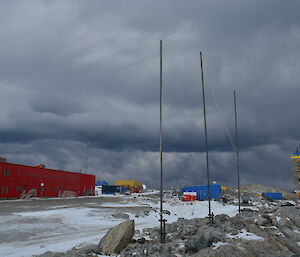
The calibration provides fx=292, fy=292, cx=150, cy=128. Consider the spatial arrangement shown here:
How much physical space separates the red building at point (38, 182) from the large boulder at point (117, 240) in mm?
52271

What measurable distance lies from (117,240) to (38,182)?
62.2 m

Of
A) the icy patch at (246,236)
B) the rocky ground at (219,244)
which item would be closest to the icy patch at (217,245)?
the rocky ground at (219,244)

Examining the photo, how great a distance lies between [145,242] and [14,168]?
5611 cm

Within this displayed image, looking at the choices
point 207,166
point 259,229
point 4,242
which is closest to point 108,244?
point 4,242

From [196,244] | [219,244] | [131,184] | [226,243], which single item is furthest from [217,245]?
[131,184]

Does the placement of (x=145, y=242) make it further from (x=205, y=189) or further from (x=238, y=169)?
(x=205, y=189)

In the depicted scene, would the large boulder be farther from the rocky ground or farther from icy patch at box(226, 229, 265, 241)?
icy patch at box(226, 229, 265, 241)

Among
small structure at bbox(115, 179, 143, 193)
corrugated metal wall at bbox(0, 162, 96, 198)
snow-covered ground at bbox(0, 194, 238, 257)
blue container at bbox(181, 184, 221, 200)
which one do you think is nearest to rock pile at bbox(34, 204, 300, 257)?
snow-covered ground at bbox(0, 194, 238, 257)

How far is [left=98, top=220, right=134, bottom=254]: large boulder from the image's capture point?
1398 centimetres

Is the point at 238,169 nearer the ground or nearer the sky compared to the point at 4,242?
nearer the sky

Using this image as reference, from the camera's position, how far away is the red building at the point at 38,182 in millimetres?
60638

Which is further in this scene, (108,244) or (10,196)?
(10,196)

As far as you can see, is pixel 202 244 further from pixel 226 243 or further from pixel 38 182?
pixel 38 182

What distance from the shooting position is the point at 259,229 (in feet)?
59.3
